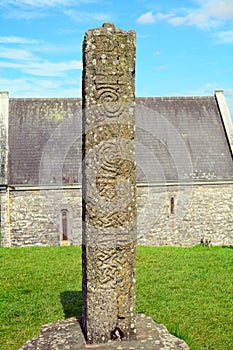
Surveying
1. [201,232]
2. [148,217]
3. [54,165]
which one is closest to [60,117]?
[54,165]

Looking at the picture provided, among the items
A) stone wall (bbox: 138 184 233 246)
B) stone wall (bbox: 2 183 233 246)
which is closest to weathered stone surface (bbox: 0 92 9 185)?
stone wall (bbox: 2 183 233 246)

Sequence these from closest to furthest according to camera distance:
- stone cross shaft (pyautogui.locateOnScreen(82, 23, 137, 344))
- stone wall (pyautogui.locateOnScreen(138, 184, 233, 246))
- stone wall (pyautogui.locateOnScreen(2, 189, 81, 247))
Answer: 1. stone cross shaft (pyautogui.locateOnScreen(82, 23, 137, 344))
2. stone wall (pyautogui.locateOnScreen(2, 189, 81, 247))
3. stone wall (pyautogui.locateOnScreen(138, 184, 233, 246))

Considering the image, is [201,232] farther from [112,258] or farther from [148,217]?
[112,258]

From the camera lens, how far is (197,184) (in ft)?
61.5

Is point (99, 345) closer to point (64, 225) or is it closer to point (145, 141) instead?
point (64, 225)

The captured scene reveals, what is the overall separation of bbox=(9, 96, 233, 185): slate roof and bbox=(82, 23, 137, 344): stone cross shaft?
43.1ft

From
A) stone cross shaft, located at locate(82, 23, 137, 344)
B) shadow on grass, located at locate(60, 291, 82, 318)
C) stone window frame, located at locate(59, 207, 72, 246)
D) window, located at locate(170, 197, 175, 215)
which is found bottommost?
shadow on grass, located at locate(60, 291, 82, 318)

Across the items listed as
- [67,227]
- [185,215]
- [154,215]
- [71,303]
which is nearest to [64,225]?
[67,227]

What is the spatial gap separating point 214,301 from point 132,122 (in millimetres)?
4604

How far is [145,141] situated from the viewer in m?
19.7

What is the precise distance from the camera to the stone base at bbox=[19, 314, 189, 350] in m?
4.59

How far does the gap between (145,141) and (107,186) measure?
15.1 m

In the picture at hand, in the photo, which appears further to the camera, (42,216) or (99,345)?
(42,216)

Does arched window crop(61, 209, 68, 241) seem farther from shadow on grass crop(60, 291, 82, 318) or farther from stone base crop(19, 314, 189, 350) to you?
stone base crop(19, 314, 189, 350)
